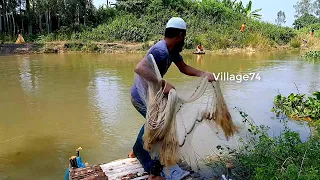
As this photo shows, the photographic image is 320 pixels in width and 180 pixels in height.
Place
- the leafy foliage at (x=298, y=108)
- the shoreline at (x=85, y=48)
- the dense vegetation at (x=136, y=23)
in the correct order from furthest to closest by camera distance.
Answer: the dense vegetation at (x=136, y=23) → the shoreline at (x=85, y=48) → the leafy foliage at (x=298, y=108)

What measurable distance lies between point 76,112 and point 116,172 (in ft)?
12.1

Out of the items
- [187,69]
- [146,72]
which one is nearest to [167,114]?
[146,72]

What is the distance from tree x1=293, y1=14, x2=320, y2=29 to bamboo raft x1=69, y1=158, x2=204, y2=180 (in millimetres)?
44445

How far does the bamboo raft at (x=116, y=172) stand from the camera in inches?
108

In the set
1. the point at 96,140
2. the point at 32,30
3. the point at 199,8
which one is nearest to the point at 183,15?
the point at 199,8

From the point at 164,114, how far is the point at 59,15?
22.9m

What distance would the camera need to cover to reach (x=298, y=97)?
5875mm

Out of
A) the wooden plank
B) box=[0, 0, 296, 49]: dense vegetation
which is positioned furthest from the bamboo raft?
box=[0, 0, 296, 49]: dense vegetation

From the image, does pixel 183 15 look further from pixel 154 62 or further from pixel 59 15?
pixel 154 62

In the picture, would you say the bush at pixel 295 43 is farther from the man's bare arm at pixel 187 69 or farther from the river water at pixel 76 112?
the man's bare arm at pixel 187 69

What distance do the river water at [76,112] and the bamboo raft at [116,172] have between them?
1.04m

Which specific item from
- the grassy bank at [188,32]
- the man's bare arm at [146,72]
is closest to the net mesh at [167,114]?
the man's bare arm at [146,72]

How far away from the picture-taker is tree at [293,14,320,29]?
42750mm

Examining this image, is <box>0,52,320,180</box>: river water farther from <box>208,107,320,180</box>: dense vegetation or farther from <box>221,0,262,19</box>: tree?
<box>221,0,262,19</box>: tree
